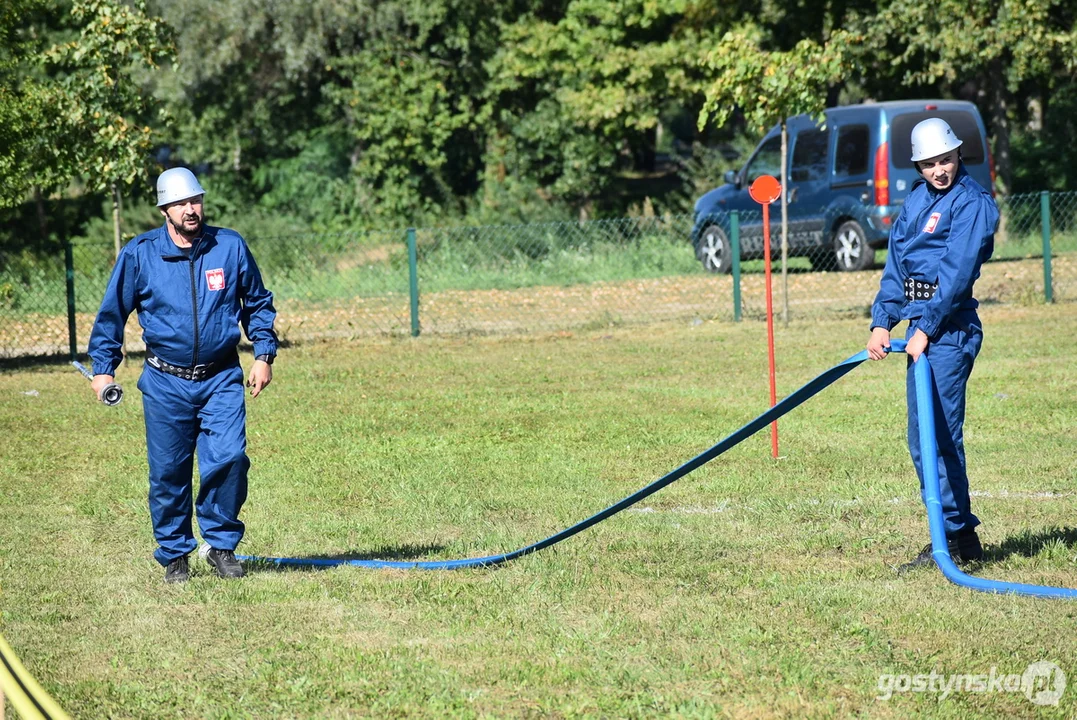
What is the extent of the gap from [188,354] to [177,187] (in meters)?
0.72

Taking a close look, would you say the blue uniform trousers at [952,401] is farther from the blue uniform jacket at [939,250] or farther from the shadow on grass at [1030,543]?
the shadow on grass at [1030,543]

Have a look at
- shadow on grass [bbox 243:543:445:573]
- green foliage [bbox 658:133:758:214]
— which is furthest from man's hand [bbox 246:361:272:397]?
green foliage [bbox 658:133:758:214]

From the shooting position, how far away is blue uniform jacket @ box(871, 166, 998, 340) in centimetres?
566

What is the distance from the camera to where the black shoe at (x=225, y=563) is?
614 cm

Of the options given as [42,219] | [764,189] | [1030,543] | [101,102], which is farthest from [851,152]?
[42,219]

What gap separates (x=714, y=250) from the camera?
19859mm

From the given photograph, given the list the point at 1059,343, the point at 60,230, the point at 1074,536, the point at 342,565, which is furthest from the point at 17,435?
the point at 60,230

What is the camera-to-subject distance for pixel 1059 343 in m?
13.4

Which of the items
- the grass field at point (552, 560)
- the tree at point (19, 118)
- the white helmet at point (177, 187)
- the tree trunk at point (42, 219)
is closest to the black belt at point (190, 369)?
the white helmet at point (177, 187)

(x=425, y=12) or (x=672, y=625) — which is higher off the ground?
(x=425, y=12)

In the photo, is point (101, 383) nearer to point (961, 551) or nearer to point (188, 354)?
point (188, 354)

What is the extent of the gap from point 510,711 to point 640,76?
2387 centimetres

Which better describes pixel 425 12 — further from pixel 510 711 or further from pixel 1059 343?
pixel 510 711

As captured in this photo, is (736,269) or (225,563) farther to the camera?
(736,269)
